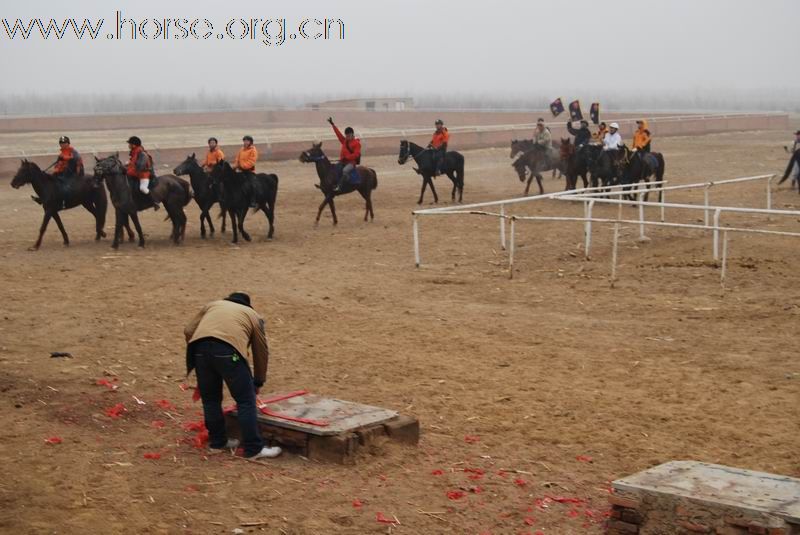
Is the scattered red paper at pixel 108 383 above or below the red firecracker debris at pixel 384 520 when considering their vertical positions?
above

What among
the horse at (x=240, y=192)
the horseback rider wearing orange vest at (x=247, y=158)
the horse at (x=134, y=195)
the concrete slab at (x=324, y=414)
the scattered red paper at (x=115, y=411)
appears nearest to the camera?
the concrete slab at (x=324, y=414)

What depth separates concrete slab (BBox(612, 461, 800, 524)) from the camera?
657 cm

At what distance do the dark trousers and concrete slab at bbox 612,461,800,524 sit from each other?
9.55 feet

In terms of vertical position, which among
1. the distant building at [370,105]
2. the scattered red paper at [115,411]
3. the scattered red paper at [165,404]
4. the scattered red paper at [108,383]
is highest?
the distant building at [370,105]

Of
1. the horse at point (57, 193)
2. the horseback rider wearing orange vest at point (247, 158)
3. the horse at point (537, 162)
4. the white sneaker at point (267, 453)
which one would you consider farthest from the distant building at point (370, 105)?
the white sneaker at point (267, 453)

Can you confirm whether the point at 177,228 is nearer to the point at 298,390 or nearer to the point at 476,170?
the point at 298,390

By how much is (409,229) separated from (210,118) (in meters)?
51.4

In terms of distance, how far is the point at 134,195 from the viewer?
20.2 m

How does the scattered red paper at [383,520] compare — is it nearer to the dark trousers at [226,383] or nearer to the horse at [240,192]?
the dark trousers at [226,383]

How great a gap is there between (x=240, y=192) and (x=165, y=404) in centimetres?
1085

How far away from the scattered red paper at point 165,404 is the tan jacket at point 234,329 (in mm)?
1467

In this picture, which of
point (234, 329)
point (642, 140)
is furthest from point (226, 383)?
point (642, 140)

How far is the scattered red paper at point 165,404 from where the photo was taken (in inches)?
391

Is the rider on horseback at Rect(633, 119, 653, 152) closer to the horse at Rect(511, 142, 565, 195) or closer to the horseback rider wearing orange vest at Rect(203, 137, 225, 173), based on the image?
the horse at Rect(511, 142, 565, 195)
